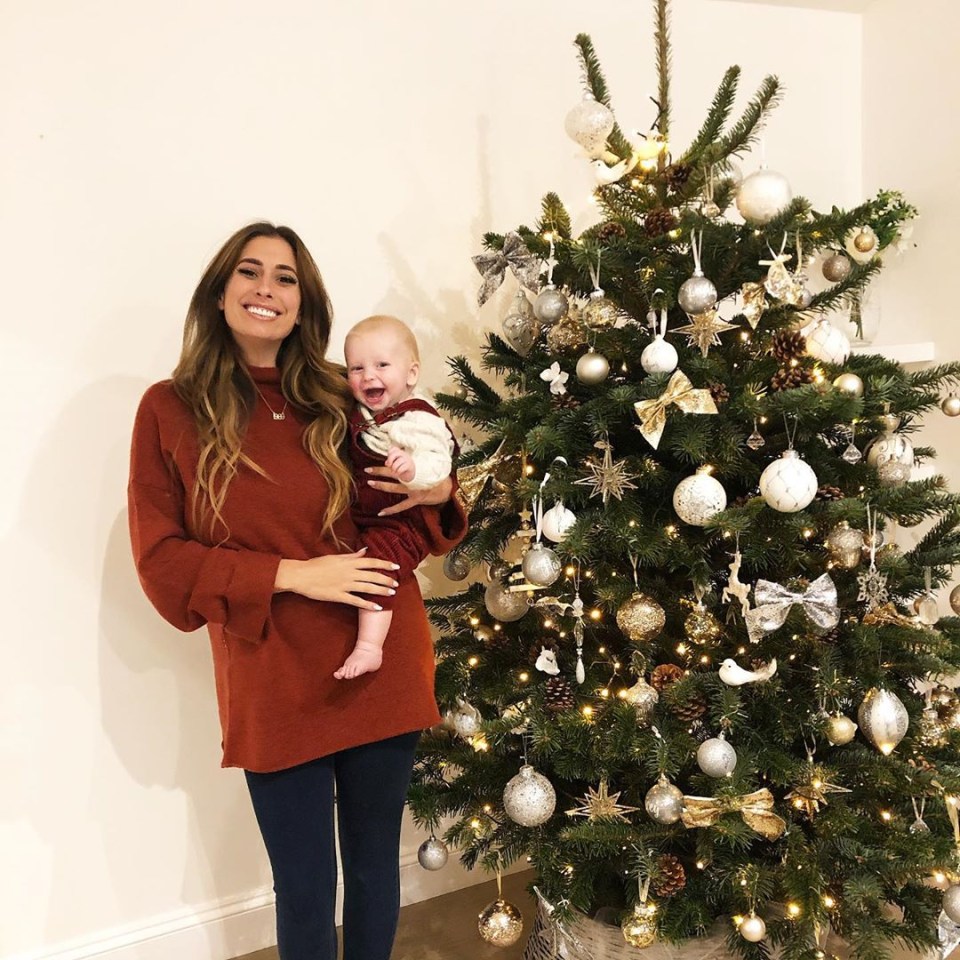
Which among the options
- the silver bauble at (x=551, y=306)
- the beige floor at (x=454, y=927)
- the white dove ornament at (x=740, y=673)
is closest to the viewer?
the white dove ornament at (x=740, y=673)

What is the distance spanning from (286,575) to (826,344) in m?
1.06

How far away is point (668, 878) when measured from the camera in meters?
1.49

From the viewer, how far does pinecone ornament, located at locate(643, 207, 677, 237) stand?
1.53 meters

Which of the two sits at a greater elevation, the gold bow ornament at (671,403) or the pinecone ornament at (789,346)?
the pinecone ornament at (789,346)

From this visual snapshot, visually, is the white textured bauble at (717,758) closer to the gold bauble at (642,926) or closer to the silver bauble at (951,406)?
the gold bauble at (642,926)

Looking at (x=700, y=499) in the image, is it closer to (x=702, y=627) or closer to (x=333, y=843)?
(x=702, y=627)

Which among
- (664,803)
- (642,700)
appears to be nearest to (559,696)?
(642,700)

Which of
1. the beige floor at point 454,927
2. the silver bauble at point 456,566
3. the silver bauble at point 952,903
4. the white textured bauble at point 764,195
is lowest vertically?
the beige floor at point 454,927

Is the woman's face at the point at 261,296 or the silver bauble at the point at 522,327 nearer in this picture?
the woman's face at the point at 261,296

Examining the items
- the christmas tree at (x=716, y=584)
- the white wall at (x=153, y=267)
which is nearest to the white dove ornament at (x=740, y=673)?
the christmas tree at (x=716, y=584)

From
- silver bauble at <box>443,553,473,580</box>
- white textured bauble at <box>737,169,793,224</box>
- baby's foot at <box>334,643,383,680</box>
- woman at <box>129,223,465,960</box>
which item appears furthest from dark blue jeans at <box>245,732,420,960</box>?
white textured bauble at <box>737,169,793,224</box>

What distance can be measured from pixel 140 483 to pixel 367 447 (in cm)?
39

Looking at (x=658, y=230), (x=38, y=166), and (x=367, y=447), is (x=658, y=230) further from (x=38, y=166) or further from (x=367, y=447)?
(x=38, y=166)

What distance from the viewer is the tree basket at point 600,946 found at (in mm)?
1573
